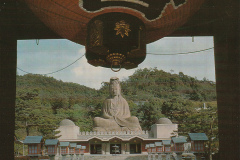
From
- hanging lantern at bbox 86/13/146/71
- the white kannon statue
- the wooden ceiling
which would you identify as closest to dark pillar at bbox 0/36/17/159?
the wooden ceiling

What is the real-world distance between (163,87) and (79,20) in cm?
2271

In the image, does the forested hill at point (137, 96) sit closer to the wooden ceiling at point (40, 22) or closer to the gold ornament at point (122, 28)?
the wooden ceiling at point (40, 22)

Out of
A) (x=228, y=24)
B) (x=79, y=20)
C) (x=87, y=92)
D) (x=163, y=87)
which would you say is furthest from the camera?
(x=163, y=87)

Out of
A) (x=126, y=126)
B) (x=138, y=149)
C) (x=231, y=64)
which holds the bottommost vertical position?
(x=138, y=149)

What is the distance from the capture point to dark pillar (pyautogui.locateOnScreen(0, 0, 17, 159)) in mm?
2016

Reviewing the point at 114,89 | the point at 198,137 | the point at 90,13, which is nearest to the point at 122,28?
the point at 90,13

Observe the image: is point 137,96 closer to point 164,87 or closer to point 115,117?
point 164,87

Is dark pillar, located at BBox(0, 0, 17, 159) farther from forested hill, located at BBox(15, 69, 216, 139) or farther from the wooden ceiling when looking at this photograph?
forested hill, located at BBox(15, 69, 216, 139)

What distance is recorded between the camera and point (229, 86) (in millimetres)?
2158

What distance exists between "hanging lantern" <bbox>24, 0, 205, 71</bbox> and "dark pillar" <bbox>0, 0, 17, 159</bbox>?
0.37m

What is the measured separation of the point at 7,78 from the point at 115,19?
0.93 meters

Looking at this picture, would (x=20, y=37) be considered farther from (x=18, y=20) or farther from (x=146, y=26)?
(x=146, y=26)

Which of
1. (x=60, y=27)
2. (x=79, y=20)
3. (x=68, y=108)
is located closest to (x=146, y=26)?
(x=79, y=20)

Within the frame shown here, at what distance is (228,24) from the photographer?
216cm
